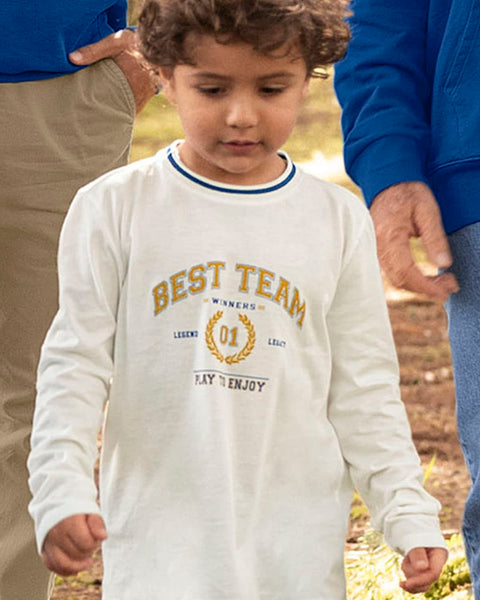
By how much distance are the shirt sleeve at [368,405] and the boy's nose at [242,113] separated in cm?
33

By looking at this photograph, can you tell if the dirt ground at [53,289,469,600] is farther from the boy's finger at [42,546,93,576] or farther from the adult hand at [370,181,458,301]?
the boy's finger at [42,546,93,576]

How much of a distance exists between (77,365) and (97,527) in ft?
0.99

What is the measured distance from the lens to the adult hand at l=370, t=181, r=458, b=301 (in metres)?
2.95

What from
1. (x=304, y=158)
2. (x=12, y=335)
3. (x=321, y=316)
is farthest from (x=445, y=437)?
(x=304, y=158)

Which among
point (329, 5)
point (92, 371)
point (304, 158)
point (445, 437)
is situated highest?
point (329, 5)

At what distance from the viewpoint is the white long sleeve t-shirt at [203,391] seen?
2547 millimetres

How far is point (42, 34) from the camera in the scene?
340cm

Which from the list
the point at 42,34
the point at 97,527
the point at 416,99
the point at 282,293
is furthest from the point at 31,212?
the point at 97,527

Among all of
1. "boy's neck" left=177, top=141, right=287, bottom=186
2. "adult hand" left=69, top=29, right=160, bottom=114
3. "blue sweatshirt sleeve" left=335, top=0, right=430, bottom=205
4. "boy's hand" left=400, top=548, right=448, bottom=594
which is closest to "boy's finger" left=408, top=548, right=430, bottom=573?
"boy's hand" left=400, top=548, right=448, bottom=594

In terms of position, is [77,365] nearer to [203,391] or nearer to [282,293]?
[203,391]

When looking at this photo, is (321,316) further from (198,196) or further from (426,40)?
(426,40)

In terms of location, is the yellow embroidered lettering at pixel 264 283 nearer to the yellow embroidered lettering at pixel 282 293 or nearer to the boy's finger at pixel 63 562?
the yellow embroidered lettering at pixel 282 293

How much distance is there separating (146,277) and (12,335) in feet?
3.62

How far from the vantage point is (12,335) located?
362 cm
